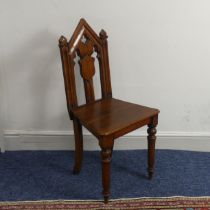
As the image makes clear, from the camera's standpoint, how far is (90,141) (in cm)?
223

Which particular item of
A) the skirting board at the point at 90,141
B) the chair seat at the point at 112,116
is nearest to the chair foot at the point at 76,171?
the skirting board at the point at 90,141

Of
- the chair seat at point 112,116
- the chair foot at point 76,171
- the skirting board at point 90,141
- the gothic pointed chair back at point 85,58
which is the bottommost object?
the chair foot at point 76,171

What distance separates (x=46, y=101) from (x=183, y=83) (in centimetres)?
100

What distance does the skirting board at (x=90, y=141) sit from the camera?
220 cm

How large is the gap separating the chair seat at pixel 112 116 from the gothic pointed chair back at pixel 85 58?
0.29 feet

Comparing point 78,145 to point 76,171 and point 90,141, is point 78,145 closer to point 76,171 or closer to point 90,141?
point 76,171

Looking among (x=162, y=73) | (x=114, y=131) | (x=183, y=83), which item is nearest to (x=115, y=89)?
(x=162, y=73)

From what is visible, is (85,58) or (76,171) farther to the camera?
(76,171)

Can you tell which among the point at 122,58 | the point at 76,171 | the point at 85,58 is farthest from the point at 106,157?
the point at 122,58

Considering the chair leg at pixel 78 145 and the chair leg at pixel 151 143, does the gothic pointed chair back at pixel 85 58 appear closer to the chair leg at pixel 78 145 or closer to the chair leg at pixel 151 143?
the chair leg at pixel 78 145

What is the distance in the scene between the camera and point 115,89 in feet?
6.85

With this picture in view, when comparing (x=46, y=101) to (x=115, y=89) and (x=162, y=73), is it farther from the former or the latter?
(x=162, y=73)

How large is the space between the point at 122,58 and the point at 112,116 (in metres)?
0.53

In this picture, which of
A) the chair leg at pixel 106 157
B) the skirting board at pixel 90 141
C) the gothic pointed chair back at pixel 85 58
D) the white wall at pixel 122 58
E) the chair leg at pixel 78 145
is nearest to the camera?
the chair leg at pixel 106 157
